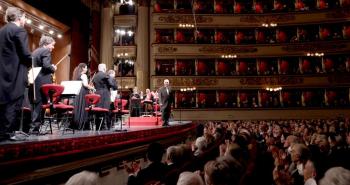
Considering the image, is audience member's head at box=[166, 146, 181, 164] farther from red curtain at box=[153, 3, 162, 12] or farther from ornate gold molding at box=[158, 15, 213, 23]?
red curtain at box=[153, 3, 162, 12]

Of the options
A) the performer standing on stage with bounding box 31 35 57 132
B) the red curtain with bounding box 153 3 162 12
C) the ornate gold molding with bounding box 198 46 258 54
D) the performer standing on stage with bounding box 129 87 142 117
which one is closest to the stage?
the performer standing on stage with bounding box 31 35 57 132

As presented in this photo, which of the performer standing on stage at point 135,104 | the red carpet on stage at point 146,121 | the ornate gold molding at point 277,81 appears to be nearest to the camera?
the red carpet on stage at point 146,121

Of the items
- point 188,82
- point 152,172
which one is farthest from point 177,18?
point 152,172

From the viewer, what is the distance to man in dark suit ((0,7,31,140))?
138 inches

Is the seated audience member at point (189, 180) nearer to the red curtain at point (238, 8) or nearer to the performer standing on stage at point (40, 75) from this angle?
the performer standing on stage at point (40, 75)

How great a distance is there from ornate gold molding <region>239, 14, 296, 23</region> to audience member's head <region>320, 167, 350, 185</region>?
17380mm

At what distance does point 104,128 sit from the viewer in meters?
6.82

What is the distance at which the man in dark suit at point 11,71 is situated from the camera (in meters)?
3.52

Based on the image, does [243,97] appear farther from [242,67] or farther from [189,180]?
[189,180]

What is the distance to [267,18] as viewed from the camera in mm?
18391

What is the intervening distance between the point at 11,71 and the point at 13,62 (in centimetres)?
11

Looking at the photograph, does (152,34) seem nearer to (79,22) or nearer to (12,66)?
(79,22)

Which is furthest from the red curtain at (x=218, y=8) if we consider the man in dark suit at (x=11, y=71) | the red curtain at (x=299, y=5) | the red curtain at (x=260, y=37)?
the man in dark suit at (x=11, y=71)

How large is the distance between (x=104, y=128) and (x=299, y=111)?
13.3m
